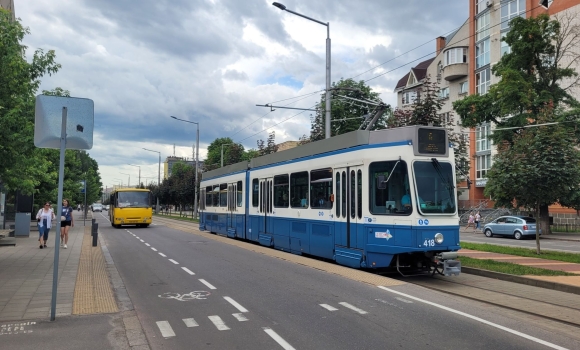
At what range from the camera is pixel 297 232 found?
15344 mm

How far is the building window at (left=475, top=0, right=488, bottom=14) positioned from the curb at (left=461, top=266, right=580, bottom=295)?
43140 millimetres

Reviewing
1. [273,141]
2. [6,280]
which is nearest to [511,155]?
[6,280]

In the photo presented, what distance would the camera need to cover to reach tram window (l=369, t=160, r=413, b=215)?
35.7 ft

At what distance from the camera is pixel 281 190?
16.7 meters

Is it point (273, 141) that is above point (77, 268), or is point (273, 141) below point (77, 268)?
above

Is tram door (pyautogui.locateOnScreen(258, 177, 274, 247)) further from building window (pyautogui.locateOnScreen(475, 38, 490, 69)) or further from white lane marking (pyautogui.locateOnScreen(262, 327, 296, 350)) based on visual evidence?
building window (pyautogui.locateOnScreen(475, 38, 490, 69))

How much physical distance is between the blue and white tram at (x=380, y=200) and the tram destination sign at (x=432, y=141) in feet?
0.07

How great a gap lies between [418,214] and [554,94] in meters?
30.3

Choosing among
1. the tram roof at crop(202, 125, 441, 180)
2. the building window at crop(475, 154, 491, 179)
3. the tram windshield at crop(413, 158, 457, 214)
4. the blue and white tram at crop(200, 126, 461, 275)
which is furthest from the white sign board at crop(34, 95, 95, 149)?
the building window at crop(475, 154, 491, 179)

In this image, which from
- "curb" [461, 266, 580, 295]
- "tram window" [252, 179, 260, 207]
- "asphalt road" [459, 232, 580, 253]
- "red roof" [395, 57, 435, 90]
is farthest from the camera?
"red roof" [395, 57, 435, 90]

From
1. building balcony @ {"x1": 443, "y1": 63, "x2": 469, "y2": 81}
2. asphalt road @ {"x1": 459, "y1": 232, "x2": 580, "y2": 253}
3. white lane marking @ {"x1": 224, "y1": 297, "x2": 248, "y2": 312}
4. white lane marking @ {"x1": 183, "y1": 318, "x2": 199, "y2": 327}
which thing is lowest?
asphalt road @ {"x1": 459, "y1": 232, "x2": 580, "y2": 253}

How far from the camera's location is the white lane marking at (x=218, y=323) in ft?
22.9

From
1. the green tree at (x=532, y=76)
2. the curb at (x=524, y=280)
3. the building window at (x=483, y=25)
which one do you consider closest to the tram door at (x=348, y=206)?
the curb at (x=524, y=280)

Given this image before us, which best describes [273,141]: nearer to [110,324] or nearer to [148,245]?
[148,245]
